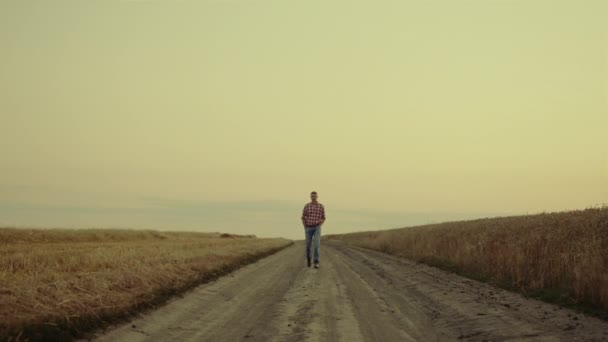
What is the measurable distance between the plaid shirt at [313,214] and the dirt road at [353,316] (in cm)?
530

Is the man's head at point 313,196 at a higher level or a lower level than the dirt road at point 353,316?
higher

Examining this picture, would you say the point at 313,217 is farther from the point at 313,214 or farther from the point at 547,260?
the point at 547,260

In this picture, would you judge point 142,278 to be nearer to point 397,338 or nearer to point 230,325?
point 230,325

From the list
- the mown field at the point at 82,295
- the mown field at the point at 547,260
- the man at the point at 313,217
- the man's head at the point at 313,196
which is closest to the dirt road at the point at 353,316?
the mown field at the point at 82,295

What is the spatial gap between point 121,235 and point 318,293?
176 ft

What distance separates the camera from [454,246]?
899 inches

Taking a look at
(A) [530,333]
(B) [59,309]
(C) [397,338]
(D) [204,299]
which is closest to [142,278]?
A: (D) [204,299]

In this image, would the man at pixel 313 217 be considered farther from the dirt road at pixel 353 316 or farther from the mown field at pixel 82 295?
the dirt road at pixel 353 316

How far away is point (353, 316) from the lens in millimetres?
8875

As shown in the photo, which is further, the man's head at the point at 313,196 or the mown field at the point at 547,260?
the man's head at the point at 313,196

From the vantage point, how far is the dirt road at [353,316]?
7359mm

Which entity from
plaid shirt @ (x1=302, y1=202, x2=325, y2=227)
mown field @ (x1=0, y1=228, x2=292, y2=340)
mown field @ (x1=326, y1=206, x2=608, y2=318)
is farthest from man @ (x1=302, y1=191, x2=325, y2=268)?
mown field @ (x1=326, y1=206, x2=608, y2=318)

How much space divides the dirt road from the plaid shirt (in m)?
5.30

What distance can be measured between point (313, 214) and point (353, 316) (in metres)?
10.4
